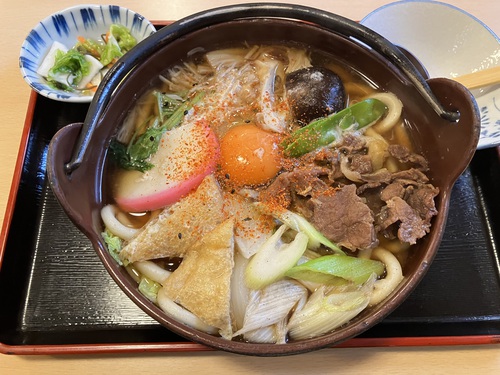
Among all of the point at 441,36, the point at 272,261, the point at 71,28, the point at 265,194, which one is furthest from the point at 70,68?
the point at 441,36

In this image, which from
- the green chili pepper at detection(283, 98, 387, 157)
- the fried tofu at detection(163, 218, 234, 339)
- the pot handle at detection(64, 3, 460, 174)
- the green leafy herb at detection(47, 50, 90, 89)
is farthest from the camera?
the green leafy herb at detection(47, 50, 90, 89)

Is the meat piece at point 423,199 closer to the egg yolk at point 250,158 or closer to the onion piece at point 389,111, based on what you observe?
the onion piece at point 389,111

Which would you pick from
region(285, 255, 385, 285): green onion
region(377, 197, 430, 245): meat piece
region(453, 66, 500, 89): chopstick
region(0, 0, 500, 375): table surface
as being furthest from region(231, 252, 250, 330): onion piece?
region(453, 66, 500, 89): chopstick

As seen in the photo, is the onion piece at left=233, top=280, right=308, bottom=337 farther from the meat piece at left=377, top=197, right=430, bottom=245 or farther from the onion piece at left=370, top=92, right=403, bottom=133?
the onion piece at left=370, top=92, right=403, bottom=133

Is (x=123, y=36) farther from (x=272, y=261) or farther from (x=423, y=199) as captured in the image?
(x=423, y=199)

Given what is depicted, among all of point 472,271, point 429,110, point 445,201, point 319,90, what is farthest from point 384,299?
point 319,90

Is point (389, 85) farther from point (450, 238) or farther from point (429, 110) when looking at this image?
point (450, 238)

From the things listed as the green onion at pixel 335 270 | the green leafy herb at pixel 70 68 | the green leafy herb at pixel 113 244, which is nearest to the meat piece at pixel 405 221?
the green onion at pixel 335 270
